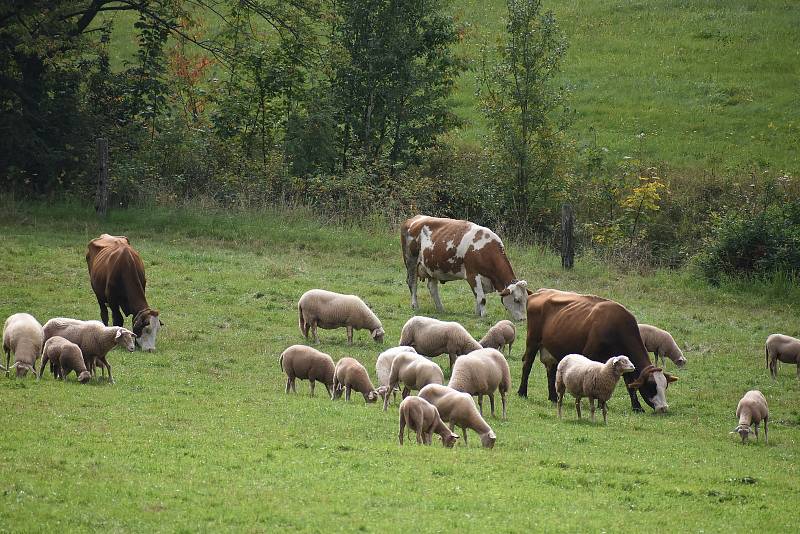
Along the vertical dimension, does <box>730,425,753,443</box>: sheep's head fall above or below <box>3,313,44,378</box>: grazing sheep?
below

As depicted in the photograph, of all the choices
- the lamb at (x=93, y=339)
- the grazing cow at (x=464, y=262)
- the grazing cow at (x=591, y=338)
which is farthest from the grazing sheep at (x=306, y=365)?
the grazing cow at (x=464, y=262)

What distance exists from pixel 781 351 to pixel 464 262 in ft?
25.1

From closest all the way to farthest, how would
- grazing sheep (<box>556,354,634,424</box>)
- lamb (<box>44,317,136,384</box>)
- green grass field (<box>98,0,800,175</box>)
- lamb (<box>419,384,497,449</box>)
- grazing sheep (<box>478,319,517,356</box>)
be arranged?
lamb (<box>419,384,497,449</box>) → grazing sheep (<box>556,354,634,424</box>) → lamb (<box>44,317,136,384</box>) → grazing sheep (<box>478,319,517,356</box>) → green grass field (<box>98,0,800,175</box>)

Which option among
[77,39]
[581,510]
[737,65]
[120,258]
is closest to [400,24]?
[77,39]

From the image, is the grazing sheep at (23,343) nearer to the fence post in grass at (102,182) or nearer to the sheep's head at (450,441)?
the sheep's head at (450,441)

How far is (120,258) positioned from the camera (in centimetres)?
2081

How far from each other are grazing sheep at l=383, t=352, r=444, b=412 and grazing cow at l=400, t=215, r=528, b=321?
8446 millimetres

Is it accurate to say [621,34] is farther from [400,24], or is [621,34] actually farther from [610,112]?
[400,24]

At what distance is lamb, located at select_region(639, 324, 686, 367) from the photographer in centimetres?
2061

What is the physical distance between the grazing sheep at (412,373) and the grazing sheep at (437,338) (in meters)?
2.21

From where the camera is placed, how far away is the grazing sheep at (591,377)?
15.8 meters

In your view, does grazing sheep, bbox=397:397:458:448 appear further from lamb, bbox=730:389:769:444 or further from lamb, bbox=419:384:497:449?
lamb, bbox=730:389:769:444

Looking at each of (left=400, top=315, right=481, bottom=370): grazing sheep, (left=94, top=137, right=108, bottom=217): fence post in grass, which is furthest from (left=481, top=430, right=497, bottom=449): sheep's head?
(left=94, top=137, right=108, bottom=217): fence post in grass

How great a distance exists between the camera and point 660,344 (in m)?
20.7
